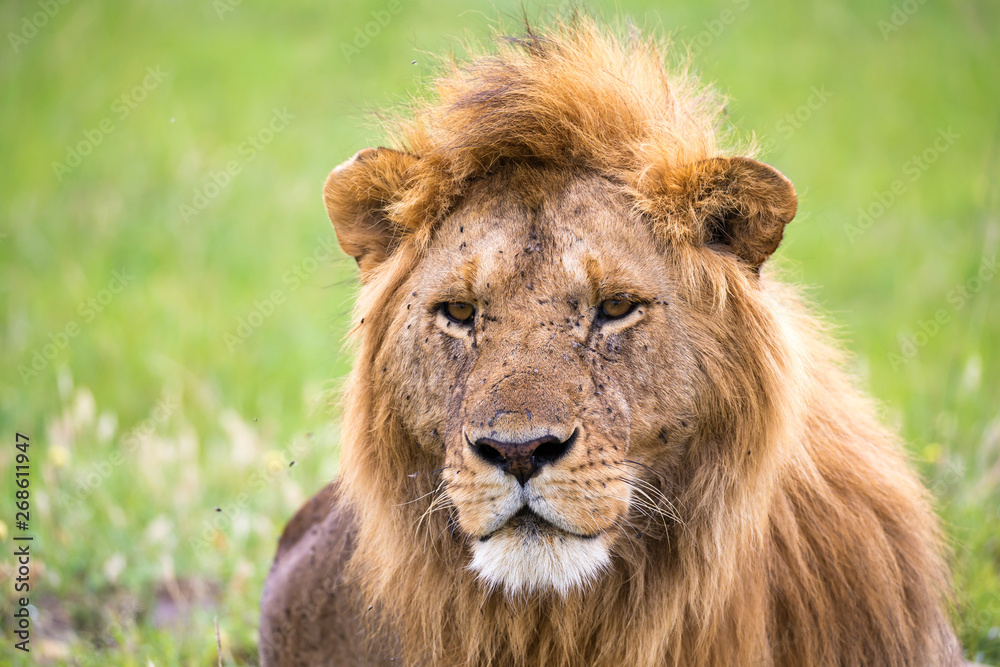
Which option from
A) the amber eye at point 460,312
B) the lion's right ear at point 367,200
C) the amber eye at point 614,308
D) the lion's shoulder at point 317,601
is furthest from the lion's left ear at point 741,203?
the lion's shoulder at point 317,601

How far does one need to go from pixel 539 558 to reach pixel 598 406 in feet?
1.23

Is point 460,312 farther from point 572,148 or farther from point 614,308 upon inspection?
point 572,148

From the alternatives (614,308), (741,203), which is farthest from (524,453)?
(741,203)

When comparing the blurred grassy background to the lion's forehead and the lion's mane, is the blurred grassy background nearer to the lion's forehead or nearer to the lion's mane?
the lion's mane

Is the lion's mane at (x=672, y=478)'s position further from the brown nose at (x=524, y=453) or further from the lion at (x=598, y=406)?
the brown nose at (x=524, y=453)

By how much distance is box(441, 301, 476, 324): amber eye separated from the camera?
260cm

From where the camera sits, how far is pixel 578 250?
2502mm

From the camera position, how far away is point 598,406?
239cm

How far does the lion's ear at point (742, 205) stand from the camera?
2445 mm

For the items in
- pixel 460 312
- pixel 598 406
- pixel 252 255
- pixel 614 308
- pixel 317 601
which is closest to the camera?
pixel 598 406

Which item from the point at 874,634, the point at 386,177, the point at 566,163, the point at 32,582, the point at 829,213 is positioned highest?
the point at 829,213

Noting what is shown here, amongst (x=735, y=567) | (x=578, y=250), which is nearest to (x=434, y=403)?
(x=578, y=250)

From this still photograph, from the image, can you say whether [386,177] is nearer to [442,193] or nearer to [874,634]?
[442,193]

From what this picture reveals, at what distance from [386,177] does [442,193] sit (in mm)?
175
